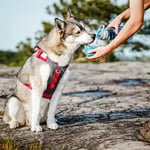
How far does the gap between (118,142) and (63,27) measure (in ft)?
5.85

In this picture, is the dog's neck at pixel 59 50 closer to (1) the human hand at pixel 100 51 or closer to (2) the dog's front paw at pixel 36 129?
(1) the human hand at pixel 100 51

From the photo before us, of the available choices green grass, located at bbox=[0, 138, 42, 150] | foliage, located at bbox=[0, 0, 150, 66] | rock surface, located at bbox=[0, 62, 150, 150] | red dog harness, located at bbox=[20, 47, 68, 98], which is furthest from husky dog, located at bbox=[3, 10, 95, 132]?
foliage, located at bbox=[0, 0, 150, 66]

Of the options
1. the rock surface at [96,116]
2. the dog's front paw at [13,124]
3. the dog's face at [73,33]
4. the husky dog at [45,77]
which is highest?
the dog's face at [73,33]

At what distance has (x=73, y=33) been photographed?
532 cm

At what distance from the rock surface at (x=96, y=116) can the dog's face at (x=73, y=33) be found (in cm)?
117

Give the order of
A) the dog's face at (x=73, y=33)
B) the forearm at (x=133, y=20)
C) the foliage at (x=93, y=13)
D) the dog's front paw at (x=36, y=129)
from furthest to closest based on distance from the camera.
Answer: the foliage at (x=93, y=13), the dog's face at (x=73, y=33), the dog's front paw at (x=36, y=129), the forearm at (x=133, y=20)

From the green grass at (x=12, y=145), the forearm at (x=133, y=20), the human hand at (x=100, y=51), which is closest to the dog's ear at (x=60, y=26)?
the human hand at (x=100, y=51)

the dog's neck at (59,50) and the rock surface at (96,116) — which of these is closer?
the rock surface at (96,116)

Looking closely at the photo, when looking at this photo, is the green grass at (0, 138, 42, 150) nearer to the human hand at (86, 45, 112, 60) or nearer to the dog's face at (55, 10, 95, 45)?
the human hand at (86, 45, 112, 60)

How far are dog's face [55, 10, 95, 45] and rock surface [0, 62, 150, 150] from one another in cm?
117

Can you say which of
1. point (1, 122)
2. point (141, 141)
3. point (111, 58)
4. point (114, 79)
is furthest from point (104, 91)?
point (111, 58)

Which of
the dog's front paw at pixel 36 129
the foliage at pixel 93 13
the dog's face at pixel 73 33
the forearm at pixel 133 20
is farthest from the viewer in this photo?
the foliage at pixel 93 13

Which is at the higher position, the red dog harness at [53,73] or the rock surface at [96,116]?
the red dog harness at [53,73]

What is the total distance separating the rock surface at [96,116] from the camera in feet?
15.0
